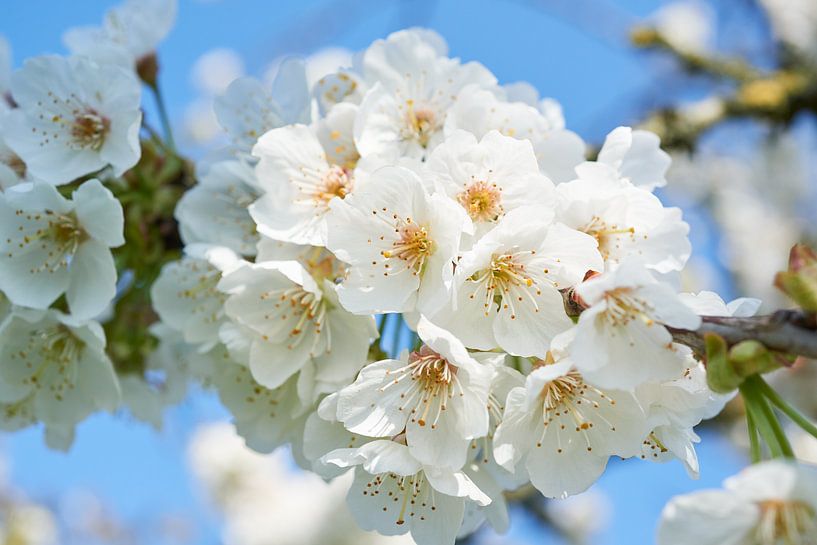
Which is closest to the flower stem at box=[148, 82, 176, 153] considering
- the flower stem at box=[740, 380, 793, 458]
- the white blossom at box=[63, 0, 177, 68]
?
the white blossom at box=[63, 0, 177, 68]

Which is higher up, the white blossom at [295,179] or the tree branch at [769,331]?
the tree branch at [769,331]

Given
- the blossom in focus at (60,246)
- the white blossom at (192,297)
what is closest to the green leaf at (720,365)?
the white blossom at (192,297)

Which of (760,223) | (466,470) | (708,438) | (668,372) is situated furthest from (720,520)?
(760,223)

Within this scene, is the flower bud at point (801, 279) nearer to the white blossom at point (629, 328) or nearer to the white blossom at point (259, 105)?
the white blossom at point (629, 328)

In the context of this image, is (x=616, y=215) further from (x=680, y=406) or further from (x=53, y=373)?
(x=53, y=373)

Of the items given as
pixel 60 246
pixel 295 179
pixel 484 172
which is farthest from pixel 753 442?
pixel 60 246

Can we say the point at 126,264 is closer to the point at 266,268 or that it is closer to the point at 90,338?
the point at 90,338

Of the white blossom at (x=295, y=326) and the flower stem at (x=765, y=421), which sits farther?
the white blossom at (x=295, y=326)
